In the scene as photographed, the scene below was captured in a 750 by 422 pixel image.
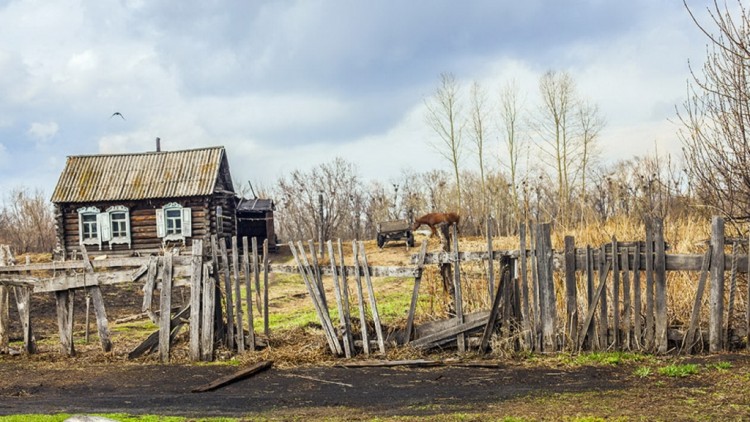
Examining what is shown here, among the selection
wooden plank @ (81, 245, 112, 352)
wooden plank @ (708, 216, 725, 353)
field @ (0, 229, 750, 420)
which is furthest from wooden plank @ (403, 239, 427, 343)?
wooden plank @ (81, 245, 112, 352)

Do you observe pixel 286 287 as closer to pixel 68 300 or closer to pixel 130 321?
pixel 130 321

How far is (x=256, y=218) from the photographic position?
33.6 meters

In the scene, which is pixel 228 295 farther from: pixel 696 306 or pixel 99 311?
pixel 696 306

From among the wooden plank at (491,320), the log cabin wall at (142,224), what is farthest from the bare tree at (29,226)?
the wooden plank at (491,320)

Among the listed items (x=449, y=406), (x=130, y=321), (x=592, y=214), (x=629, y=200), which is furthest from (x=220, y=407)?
(x=629, y=200)

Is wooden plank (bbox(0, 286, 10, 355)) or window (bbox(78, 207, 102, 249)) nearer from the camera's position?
wooden plank (bbox(0, 286, 10, 355))

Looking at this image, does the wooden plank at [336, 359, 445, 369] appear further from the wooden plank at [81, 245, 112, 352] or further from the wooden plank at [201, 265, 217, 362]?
the wooden plank at [81, 245, 112, 352]

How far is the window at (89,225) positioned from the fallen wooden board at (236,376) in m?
22.7

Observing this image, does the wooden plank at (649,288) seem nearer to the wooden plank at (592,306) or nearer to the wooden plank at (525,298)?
the wooden plank at (592,306)

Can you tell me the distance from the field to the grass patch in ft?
0.04

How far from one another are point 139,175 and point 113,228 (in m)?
2.74

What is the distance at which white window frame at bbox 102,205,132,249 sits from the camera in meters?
28.8

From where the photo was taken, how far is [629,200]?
50.7 feet

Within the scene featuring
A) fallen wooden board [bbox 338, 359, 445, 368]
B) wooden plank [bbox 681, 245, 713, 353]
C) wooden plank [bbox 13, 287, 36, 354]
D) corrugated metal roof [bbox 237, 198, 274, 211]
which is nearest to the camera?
wooden plank [bbox 681, 245, 713, 353]
